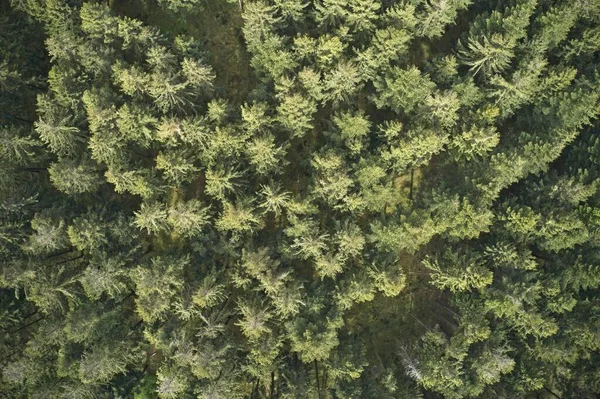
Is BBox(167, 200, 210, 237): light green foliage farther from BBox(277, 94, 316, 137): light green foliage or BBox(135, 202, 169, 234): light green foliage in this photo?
BBox(277, 94, 316, 137): light green foliage

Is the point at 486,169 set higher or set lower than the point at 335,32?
lower

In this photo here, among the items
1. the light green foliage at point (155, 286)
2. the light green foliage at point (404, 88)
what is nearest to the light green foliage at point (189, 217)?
the light green foliage at point (155, 286)

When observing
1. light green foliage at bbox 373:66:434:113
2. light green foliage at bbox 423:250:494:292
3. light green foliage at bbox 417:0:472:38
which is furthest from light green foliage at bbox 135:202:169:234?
light green foliage at bbox 417:0:472:38

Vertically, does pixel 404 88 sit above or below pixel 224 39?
below

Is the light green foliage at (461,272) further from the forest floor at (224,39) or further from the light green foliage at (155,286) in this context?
the forest floor at (224,39)

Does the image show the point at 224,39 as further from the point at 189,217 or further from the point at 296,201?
the point at 189,217

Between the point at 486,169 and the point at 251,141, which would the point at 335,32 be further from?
the point at 486,169

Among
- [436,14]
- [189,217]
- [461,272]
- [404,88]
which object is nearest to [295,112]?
[404,88]

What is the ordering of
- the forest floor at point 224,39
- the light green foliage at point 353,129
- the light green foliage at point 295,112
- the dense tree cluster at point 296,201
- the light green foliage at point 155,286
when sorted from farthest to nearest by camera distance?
the forest floor at point 224,39 → the light green foliage at point 353,129 → the light green foliage at point 295,112 → the dense tree cluster at point 296,201 → the light green foliage at point 155,286

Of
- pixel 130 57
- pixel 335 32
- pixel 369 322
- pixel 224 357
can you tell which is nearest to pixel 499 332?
pixel 369 322
